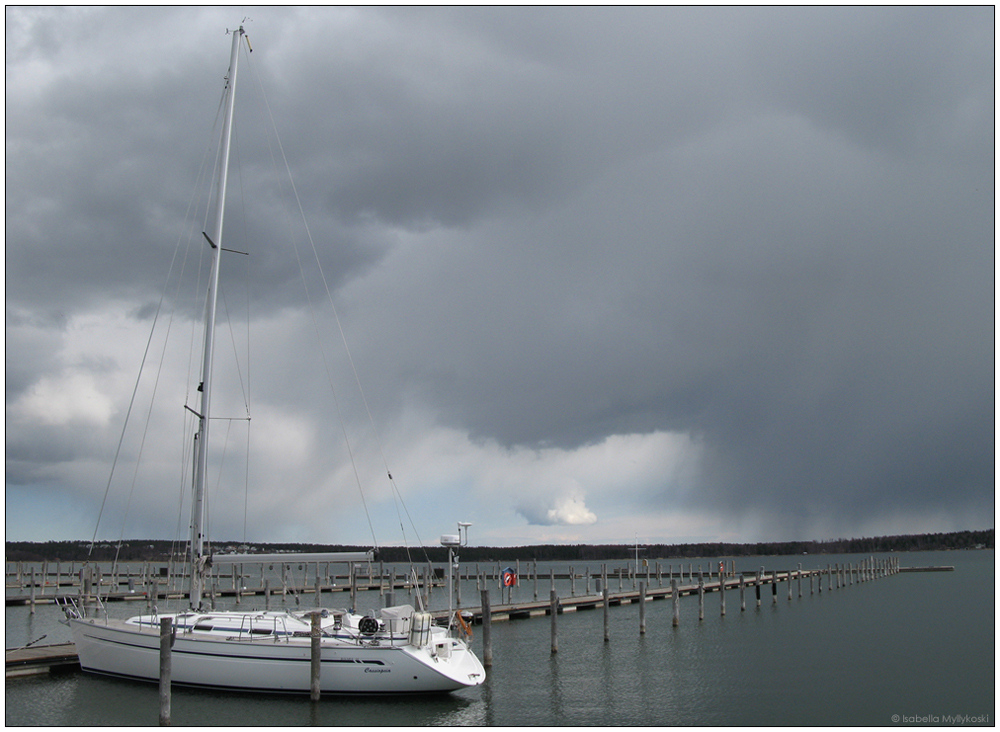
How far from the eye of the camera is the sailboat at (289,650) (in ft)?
89.2

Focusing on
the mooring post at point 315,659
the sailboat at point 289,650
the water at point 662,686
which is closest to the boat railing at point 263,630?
the sailboat at point 289,650

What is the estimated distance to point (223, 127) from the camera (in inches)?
1361

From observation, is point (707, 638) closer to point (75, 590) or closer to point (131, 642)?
point (131, 642)

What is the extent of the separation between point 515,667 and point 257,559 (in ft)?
48.2

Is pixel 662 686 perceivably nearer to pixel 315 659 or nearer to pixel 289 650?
pixel 315 659

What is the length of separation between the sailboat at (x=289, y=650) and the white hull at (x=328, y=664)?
3cm

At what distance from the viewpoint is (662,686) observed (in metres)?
33.4

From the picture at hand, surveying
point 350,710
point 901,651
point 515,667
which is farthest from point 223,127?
point 901,651

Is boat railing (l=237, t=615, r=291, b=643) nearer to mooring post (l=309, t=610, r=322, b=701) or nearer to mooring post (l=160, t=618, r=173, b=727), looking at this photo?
mooring post (l=309, t=610, r=322, b=701)

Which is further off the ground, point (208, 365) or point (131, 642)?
point (208, 365)

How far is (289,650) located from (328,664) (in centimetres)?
155
